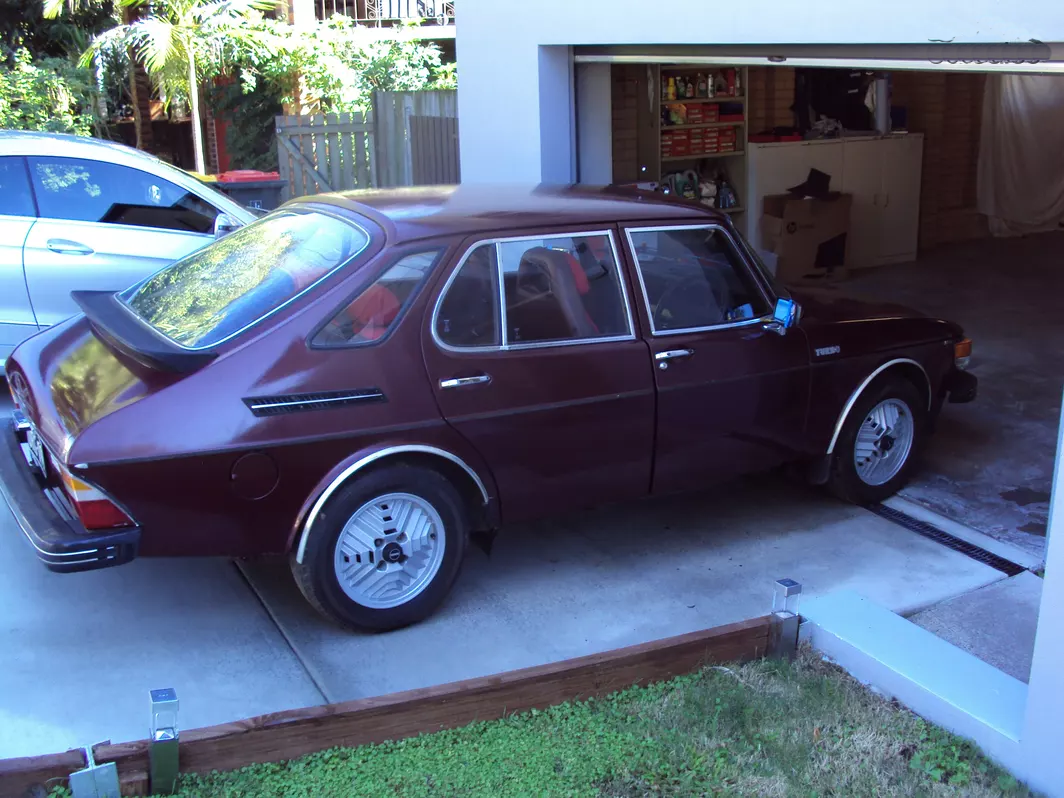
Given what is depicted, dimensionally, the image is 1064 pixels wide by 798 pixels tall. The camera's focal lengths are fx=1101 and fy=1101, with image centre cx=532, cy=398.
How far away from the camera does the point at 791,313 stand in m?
5.02

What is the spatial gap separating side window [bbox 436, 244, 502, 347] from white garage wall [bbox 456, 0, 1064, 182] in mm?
2164

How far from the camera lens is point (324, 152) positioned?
12.2m

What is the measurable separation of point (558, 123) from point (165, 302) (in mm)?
4189

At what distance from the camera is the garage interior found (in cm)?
1005

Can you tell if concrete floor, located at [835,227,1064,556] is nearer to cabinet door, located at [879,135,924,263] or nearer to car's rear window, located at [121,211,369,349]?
cabinet door, located at [879,135,924,263]

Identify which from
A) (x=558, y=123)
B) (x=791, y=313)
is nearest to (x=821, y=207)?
(x=558, y=123)

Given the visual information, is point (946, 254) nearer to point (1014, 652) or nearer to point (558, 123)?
point (558, 123)

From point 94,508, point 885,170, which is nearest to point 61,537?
point 94,508

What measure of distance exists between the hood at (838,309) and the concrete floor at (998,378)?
1029 mm

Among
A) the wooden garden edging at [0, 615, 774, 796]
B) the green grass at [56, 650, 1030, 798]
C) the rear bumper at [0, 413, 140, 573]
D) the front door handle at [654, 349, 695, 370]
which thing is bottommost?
the green grass at [56, 650, 1030, 798]

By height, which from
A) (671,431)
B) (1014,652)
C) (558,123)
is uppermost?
(558,123)

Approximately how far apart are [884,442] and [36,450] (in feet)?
13.3

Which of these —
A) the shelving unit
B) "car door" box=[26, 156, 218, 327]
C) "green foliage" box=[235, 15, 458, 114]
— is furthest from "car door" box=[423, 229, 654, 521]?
"green foliage" box=[235, 15, 458, 114]

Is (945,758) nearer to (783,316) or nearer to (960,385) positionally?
(783,316)
